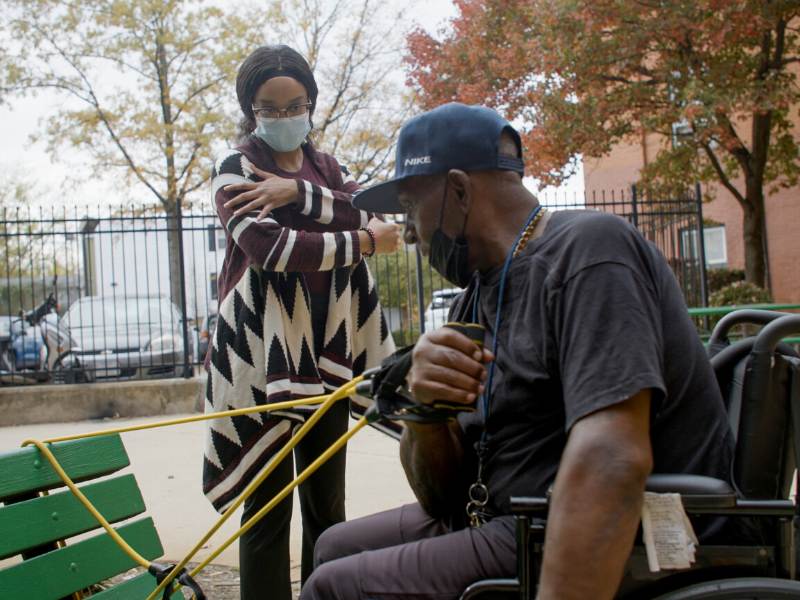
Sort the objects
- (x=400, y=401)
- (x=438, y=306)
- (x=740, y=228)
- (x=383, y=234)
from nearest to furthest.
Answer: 1. (x=400, y=401)
2. (x=383, y=234)
3. (x=438, y=306)
4. (x=740, y=228)

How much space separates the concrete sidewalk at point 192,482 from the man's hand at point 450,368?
8.96 feet

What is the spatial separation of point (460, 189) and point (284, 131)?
4.06 ft

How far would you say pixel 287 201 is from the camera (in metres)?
2.68

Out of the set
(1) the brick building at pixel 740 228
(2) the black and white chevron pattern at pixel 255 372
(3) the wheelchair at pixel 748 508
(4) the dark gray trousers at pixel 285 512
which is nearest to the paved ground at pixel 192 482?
(4) the dark gray trousers at pixel 285 512

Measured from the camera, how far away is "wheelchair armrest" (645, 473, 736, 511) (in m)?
1.40

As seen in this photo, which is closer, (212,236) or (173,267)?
(212,236)

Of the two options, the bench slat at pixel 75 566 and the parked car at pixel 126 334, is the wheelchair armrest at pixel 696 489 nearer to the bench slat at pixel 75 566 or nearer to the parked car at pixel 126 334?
the bench slat at pixel 75 566

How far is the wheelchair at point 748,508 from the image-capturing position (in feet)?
4.62

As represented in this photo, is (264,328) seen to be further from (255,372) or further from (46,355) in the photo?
(46,355)

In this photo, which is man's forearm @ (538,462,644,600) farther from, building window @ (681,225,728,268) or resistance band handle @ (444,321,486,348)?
building window @ (681,225,728,268)

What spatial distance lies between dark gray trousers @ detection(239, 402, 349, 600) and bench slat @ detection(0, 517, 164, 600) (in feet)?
1.04

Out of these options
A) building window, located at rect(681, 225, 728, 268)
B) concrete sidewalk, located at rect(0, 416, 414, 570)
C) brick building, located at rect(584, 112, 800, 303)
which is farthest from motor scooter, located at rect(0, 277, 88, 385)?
building window, located at rect(681, 225, 728, 268)

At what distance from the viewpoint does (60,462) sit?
2117mm

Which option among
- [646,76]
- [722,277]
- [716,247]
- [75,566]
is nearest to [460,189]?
[75,566]
